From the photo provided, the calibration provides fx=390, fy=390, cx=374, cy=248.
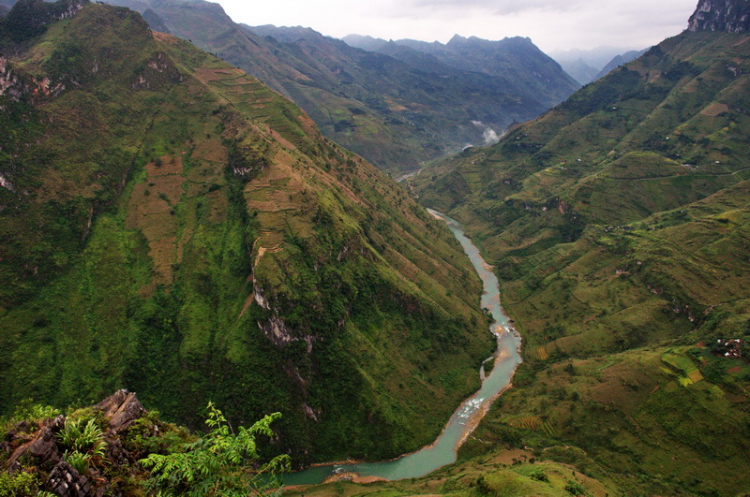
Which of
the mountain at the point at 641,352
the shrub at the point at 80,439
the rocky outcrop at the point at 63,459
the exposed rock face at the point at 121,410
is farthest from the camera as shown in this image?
the mountain at the point at 641,352

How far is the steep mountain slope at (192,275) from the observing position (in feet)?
311

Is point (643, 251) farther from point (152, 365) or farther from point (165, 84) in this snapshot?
point (165, 84)

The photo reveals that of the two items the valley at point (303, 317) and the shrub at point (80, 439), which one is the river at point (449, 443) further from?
the shrub at point (80, 439)

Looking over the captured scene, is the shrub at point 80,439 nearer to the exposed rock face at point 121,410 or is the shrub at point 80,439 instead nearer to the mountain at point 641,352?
the exposed rock face at point 121,410

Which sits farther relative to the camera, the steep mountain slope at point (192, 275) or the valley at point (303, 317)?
the steep mountain slope at point (192, 275)

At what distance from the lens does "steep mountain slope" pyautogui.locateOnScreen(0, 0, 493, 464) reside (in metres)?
94.9

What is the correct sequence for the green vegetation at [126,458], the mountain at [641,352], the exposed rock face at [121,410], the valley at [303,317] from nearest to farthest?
1. the green vegetation at [126,458]
2. the exposed rock face at [121,410]
3. the mountain at [641,352]
4. the valley at [303,317]

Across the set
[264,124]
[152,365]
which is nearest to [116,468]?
[152,365]

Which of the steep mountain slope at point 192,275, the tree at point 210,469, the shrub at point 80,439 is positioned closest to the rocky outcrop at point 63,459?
the shrub at point 80,439

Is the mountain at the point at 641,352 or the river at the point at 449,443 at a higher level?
the mountain at the point at 641,352

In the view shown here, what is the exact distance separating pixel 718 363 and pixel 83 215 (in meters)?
170

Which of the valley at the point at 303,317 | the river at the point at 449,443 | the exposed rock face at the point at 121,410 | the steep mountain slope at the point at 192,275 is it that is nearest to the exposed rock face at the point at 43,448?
the exposed rock face at the point at 121,410

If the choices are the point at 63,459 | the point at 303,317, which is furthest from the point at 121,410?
the point at 303,317

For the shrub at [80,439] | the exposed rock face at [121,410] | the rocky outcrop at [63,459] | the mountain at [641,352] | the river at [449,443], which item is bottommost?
the river at [449,443]
